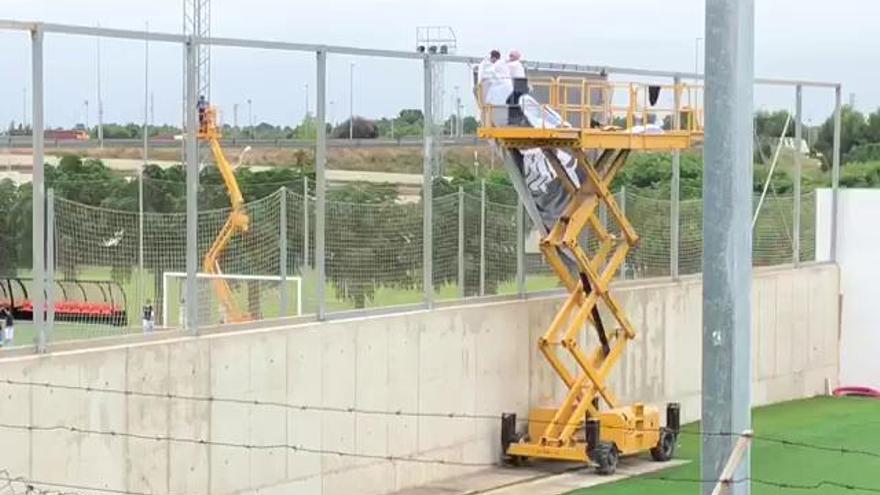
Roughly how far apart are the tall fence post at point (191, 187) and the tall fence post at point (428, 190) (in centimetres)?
390

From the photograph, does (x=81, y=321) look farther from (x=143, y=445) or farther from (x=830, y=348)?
(x=830, y=348)

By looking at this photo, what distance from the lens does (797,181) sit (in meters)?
26.5

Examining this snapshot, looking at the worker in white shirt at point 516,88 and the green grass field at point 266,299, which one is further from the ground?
the worker in white shirt at point 516,88

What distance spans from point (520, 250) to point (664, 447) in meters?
2.95

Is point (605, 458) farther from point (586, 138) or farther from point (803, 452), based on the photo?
point (586, 138)

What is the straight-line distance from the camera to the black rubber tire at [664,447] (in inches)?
758

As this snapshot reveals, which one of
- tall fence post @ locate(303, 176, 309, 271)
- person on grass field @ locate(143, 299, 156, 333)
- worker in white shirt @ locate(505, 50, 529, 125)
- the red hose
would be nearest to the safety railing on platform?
worker in white shirt @ locate(505, 50, 529, 125)

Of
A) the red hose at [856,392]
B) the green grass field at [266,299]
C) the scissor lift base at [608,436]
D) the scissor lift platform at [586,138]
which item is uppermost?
the scissor lift platform at [586,138]

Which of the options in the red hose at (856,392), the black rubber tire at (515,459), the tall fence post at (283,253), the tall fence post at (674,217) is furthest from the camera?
the red hose at (856,392)

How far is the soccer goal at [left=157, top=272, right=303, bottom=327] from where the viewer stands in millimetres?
14383

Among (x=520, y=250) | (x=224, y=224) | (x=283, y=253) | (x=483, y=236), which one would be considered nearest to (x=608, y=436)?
(x=520, y=250)

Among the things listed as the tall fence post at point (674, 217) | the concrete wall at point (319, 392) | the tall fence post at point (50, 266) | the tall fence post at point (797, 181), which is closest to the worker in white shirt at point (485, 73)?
the concrete wall at point (319, 392)

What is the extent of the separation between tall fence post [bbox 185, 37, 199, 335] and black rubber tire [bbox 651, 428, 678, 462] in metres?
6.97

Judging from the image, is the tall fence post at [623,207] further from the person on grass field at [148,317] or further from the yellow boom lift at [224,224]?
the person on grass field at [148,317]
